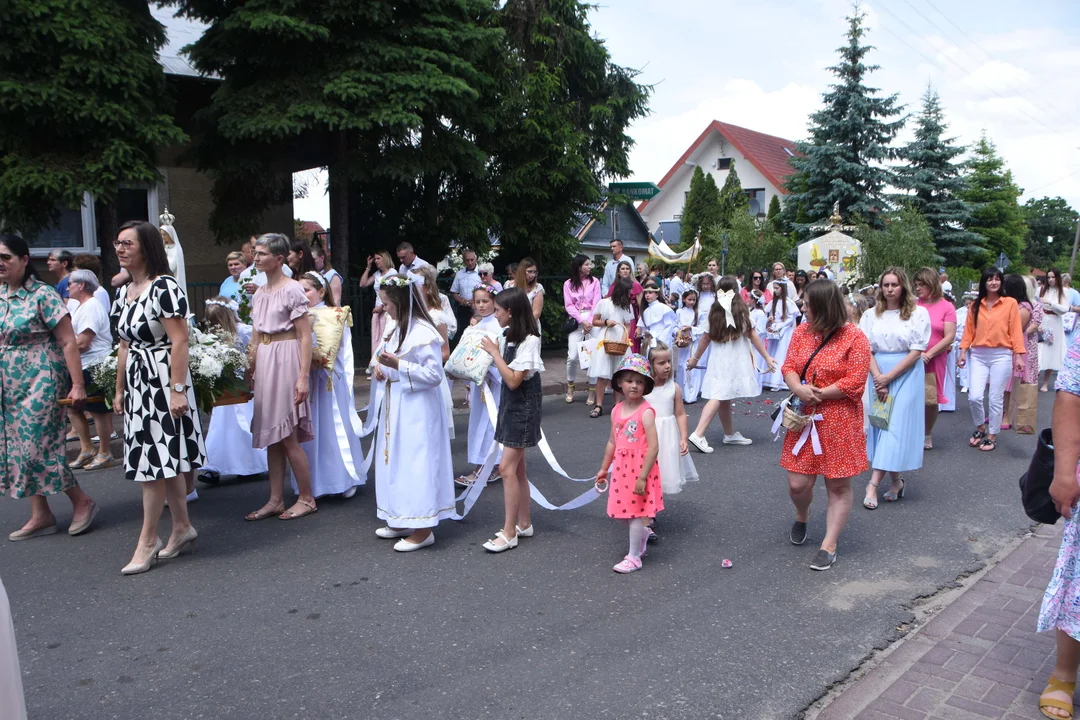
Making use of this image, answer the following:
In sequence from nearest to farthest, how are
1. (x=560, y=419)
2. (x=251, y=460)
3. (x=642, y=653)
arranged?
(x=642, y=653)
(x=251, y=460)
(x=560, y=419)

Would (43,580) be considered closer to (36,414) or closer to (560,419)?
(36,414)

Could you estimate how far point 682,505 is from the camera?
267 inches

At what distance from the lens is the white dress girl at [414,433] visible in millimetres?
5562

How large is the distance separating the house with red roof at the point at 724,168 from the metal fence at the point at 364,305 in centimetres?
3443

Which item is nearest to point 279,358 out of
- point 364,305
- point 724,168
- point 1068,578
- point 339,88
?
point 1068,578

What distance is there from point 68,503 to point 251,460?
1406 millimetres

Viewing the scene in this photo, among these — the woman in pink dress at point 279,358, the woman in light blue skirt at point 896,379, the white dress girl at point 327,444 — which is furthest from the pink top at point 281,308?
the woman in light blue skirt at point 896,379

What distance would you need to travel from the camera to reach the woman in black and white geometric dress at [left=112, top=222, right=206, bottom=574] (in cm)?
514

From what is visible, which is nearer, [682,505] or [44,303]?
[44,303]

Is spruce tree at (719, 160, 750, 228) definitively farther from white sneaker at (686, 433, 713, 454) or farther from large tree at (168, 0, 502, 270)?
white sneaker at (686, 433, 713, 454)

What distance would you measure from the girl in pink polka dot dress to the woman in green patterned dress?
353 cm

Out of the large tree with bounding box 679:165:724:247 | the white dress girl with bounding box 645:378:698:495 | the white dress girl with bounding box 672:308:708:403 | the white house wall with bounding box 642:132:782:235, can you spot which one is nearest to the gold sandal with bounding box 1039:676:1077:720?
the white dress girl with bounding box 645:378:698:495

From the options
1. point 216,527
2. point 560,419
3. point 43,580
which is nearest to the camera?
point 43,580

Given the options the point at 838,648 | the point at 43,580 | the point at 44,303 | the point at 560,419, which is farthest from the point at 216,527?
the point at 560,419
